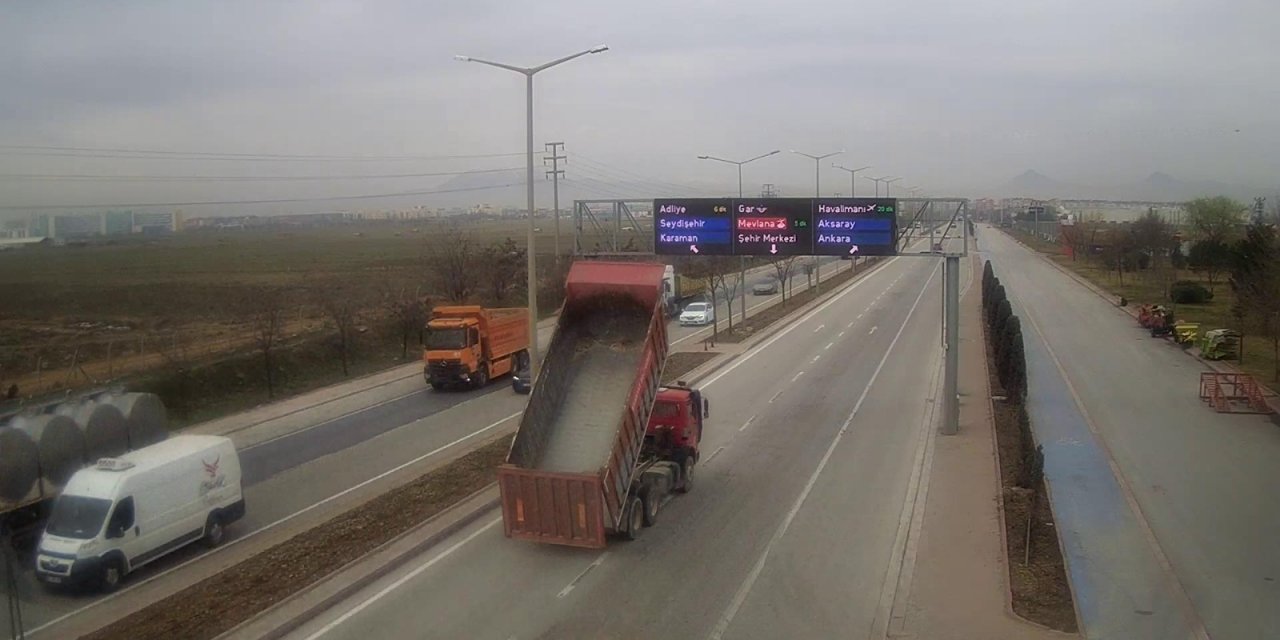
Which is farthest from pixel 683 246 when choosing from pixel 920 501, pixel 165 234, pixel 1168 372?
pixel 165 234

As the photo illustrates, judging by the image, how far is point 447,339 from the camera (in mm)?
30328

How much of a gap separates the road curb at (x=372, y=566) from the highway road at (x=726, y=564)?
0.17 m

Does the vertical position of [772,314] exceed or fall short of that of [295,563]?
it exceeds it

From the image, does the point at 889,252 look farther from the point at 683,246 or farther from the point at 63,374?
the point at 63,374

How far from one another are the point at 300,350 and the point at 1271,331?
30532 millimetres

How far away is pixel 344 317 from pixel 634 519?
21964 millimetres

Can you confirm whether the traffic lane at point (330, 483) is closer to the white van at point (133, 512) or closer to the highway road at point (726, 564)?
the white van at point (133, 512)

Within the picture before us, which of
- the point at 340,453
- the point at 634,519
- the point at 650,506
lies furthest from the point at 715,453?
the point at 340,453

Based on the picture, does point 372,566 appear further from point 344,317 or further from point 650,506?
point 344,317

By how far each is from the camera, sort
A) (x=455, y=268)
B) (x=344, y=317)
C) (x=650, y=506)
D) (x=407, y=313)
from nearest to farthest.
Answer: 1. (x=650, y=506)
2. (x=344, y=317)
3. (x=407, y=313)
4. (x=455, y=268)

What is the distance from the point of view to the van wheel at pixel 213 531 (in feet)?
49.6

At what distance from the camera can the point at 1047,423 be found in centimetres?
2416

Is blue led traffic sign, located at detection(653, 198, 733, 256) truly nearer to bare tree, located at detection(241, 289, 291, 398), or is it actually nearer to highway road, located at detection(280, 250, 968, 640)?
highway road, located at detection(280, 250, 968, 640)

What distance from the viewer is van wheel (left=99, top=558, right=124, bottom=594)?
13062mm
